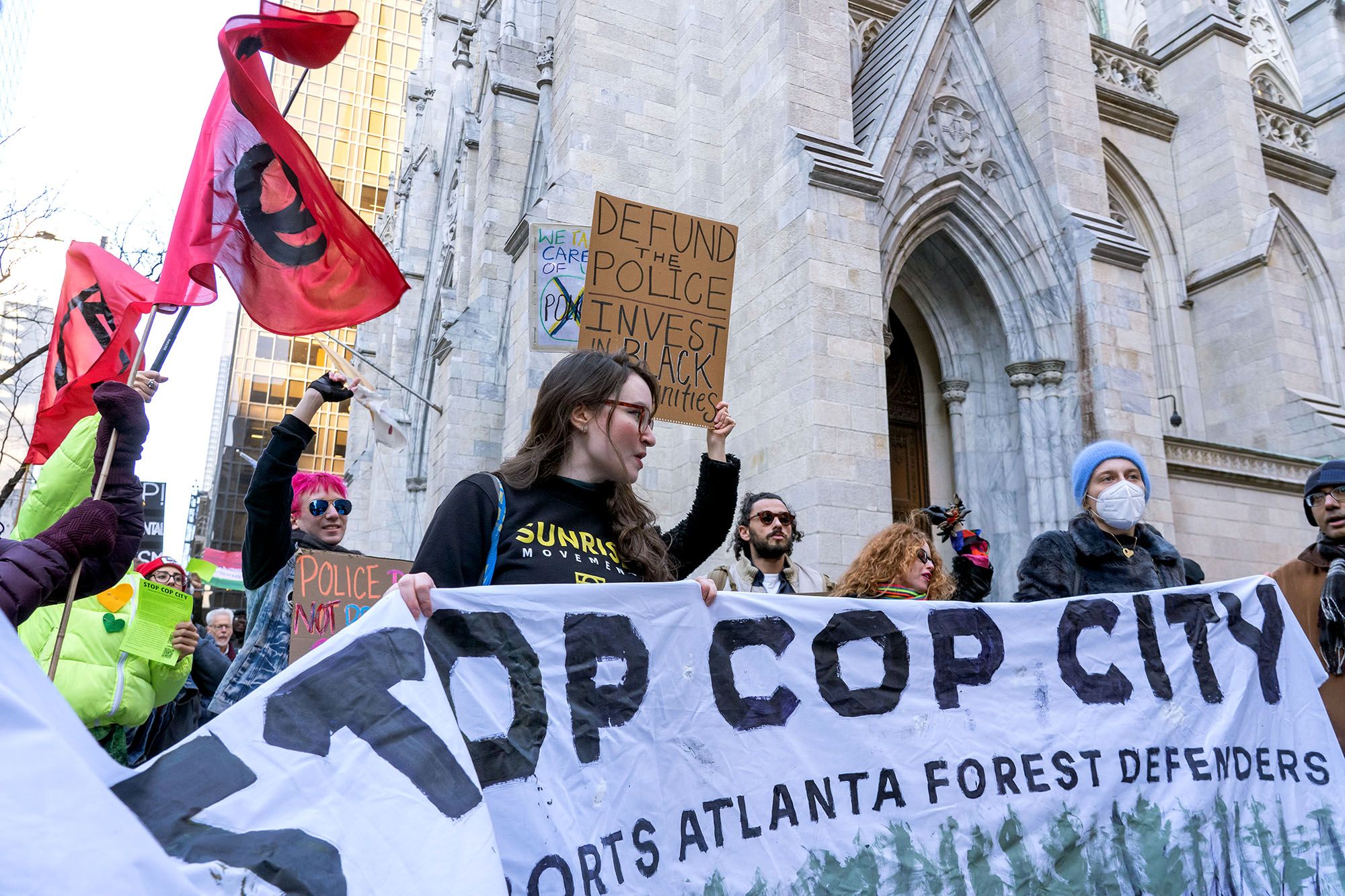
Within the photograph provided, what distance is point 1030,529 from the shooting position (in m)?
12.0

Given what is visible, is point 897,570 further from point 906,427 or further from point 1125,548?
point 906,427

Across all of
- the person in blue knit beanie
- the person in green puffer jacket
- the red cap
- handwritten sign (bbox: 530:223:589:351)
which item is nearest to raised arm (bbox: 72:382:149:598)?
the person in green puffer jacket

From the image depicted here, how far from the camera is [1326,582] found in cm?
416

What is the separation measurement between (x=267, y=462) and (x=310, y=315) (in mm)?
1681

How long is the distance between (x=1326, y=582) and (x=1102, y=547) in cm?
96

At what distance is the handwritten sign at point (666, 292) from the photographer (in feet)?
18.7

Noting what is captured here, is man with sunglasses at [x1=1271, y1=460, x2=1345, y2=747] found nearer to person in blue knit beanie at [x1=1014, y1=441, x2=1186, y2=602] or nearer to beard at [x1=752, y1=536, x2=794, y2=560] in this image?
person in blue knit beanie at [x1=1014, y1=441, x2=1186, y2=602]

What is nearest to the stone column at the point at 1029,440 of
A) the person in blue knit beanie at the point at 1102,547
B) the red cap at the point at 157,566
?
the person in blue knit beanie at the point at 1102,547

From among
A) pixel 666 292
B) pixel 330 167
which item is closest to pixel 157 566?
pixel 666 292

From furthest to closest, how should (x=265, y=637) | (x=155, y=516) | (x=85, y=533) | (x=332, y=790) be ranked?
(x=155, y=516)
(x=265, y=637)
(x=85, y=533)
(x=332, y=790)

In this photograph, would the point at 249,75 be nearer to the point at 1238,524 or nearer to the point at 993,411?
the point at 993,411

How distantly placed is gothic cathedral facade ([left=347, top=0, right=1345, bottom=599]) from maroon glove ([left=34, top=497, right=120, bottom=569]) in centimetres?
692

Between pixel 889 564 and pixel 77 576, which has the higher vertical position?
pixel 889 564

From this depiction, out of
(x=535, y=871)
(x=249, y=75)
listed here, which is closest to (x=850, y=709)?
(x=535, y=871)
